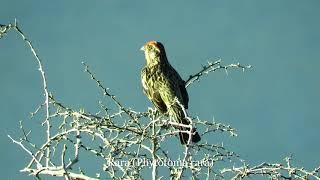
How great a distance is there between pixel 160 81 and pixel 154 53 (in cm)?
47

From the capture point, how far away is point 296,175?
5.31 meters

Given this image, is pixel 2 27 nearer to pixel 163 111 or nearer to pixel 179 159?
pixel 179 159

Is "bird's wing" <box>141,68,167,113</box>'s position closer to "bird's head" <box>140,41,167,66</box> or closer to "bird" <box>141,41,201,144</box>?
"bird" <box>141,41,201,144</box>

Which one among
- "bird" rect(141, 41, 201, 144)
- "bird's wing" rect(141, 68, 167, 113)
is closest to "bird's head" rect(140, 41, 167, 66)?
"bird" rect(141, 41, 201, 144)

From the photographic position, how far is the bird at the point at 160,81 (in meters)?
8.70

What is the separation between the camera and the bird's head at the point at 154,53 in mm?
9273

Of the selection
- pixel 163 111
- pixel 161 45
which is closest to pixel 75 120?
pixel 163 111

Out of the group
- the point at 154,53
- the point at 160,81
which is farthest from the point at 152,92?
the point at 154,53

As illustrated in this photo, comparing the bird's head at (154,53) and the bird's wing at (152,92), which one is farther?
the bird's head at (154,53)

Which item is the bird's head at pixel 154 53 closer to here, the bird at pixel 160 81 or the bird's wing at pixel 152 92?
the bird at pixel 160 81

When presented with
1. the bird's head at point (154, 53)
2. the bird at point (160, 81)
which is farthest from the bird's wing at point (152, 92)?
the bird's head at point (154, 53)

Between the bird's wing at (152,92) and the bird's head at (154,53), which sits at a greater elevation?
the bird's head at (154,53)

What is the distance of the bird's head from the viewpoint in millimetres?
9273

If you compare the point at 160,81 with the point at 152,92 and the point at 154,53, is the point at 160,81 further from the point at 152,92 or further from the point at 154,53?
the point at 154,53
